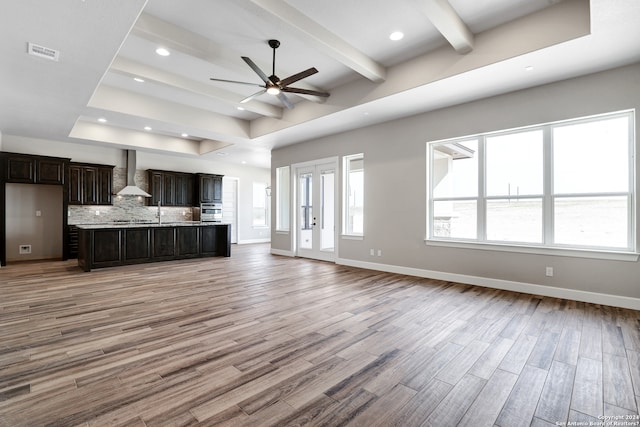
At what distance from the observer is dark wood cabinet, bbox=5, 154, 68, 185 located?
22.0ft

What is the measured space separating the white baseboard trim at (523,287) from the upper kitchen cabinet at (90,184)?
7.18 metres

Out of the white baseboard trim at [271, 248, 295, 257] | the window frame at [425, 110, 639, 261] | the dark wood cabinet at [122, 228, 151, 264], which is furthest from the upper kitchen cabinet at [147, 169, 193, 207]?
the window frame at [425, 110, 639, 261]

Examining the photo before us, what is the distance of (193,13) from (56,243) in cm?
738

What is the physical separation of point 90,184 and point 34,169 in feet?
3.62

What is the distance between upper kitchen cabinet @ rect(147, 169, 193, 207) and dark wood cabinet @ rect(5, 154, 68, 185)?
2.06 m

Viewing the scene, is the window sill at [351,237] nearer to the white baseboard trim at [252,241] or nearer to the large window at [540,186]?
the large window at [540,186]

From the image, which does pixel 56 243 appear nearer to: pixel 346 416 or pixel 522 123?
pixel 346 416

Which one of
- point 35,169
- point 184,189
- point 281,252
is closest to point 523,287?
point 281,252

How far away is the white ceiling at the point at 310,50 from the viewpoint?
10.1 feet

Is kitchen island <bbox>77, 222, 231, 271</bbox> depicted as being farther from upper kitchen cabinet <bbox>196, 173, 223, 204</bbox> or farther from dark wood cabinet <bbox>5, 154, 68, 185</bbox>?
upper kitchen cabinet <bbox>196, 173, 223, 204</bbox>

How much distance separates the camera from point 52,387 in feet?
6.58

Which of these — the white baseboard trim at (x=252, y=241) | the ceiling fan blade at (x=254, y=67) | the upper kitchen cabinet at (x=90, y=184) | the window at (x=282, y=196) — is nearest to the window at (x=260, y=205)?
the white baseboard trim at (x=252, y=241)

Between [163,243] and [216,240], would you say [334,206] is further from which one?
[163,243]

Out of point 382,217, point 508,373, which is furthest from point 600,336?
point 382,217
